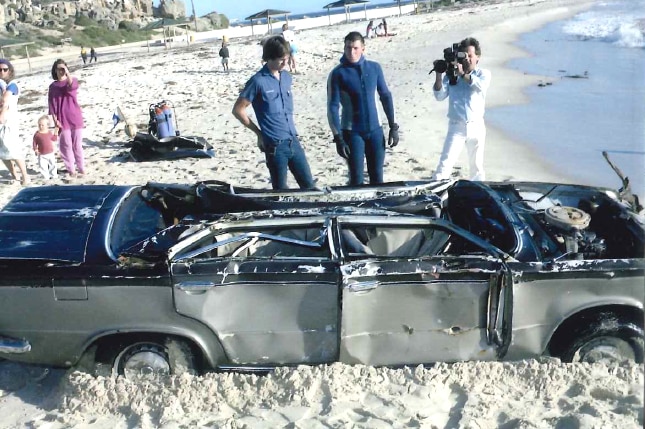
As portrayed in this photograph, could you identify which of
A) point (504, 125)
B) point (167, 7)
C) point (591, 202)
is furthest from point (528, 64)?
point (167, 7)

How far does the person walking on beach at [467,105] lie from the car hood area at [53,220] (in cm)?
349

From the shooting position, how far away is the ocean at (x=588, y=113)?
8844mm

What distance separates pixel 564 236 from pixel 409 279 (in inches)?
44.8

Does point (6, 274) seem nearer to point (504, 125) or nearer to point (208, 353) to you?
point (208, 353)

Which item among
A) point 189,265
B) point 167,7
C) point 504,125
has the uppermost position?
point 167,7

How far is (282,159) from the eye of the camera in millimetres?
6000

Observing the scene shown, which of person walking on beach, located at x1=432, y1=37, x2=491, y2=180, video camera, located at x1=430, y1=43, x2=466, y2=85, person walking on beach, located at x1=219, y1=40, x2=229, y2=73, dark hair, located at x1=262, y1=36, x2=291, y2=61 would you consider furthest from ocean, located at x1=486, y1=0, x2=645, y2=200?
person walking on beach, located at x1=219, y1=40, x2=229, y2=73

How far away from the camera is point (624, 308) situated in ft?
12.5

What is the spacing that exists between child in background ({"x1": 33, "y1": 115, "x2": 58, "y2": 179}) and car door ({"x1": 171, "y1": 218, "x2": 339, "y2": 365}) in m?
5.86

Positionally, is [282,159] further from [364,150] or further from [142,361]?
[142,361]

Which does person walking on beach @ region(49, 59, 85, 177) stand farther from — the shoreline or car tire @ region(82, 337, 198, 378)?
car tire @ region(82, 337, 198, 378)

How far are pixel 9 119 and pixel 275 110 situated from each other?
14.4ft

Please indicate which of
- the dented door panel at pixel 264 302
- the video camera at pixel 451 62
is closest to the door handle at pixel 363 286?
the dented door panel at pixel 264 302

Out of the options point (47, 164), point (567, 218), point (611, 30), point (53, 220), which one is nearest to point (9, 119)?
point (47, 164)
